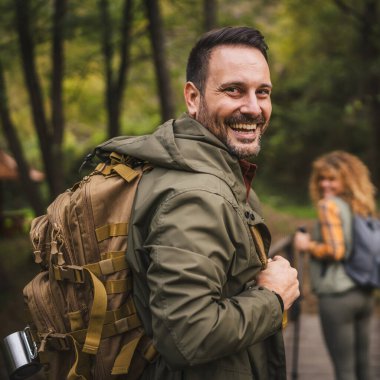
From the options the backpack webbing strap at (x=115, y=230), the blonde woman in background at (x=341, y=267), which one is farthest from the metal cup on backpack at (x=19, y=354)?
the blonde woman in background at (x=341, y=267)

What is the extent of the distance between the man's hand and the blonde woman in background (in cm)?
212

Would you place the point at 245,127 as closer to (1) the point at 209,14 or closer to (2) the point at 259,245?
(2) the point at 259,245

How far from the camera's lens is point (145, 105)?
54.5 feet

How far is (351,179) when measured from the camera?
169 inches

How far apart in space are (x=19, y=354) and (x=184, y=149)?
1037 mm

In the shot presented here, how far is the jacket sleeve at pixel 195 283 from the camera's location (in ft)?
5.52

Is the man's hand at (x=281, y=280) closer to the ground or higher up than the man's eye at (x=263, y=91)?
closer to the ground

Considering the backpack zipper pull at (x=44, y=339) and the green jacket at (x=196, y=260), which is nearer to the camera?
the green jacket at (x=196, y=260)

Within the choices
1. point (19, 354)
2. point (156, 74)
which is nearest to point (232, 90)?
point (19, 354)

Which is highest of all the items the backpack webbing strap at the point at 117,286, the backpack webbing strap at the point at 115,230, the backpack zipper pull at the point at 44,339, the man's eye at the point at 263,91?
the man's eye at the point at 263,91

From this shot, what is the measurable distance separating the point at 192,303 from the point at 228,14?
366 inches

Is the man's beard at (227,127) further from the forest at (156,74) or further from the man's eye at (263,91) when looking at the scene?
the forest at (156,74)

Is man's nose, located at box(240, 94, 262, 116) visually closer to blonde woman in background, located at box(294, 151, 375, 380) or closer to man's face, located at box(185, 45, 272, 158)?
man's face, located at box(185, 45, 272, 158)

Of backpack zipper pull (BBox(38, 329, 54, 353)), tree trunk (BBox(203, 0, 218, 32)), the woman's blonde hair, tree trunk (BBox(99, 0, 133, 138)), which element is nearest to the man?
backpack zipper pull (BBox(38, 329, 54, 353))
